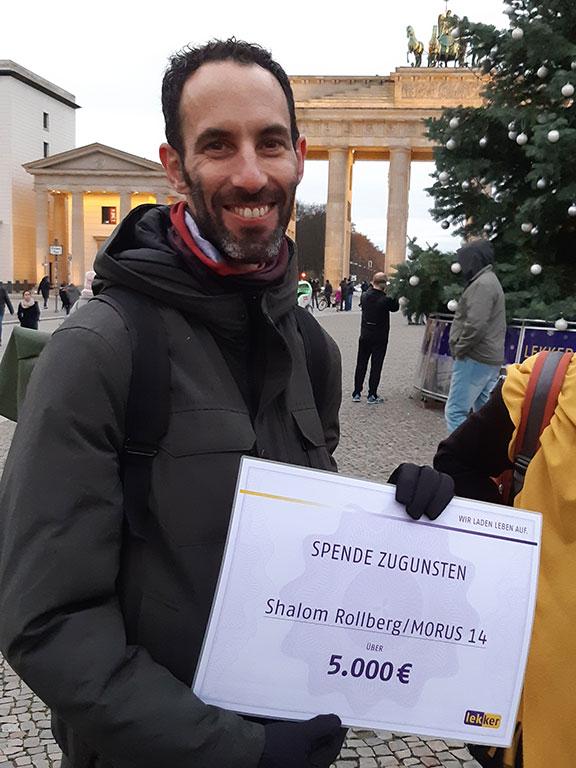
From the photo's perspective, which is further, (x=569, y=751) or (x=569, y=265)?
(x=569, y=265)

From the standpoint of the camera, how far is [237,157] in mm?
1340

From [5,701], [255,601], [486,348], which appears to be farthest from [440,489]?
[486,348]

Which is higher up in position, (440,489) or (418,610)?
(440,489)

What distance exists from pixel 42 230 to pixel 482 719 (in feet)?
210

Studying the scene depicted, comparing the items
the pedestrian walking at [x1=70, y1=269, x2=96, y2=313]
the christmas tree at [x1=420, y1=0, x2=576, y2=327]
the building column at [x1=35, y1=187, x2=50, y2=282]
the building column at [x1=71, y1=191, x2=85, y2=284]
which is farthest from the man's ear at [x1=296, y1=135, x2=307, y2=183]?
the building column at [x1=35, y1=187, x2=50, y2=282]

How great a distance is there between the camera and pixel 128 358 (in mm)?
1209

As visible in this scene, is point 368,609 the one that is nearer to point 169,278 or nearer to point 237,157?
point 169,278

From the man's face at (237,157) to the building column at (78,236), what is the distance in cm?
5961

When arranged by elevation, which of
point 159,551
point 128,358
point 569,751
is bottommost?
point 569,751

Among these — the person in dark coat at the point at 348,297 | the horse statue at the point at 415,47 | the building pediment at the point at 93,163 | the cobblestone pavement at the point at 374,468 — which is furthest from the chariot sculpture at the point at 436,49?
the cobblestone pavement at the point at 374,468

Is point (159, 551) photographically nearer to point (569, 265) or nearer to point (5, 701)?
point (5, 701)

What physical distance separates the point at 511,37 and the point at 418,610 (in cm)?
935

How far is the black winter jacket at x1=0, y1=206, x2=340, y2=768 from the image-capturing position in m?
1.10

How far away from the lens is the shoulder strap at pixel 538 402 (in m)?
1.65
